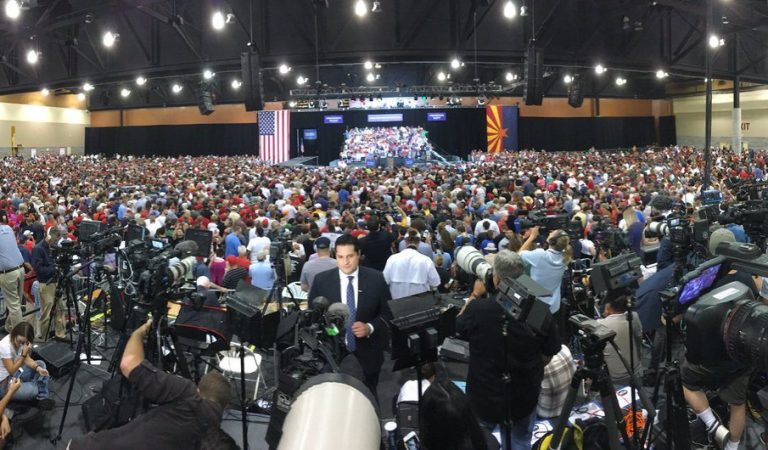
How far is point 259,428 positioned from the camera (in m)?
5.04

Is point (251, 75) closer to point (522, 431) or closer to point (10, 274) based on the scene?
point (10, 274)

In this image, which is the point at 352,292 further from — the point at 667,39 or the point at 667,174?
the point at 667,39

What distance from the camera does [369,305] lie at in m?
4.46

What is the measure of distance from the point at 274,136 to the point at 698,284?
34.1 metres

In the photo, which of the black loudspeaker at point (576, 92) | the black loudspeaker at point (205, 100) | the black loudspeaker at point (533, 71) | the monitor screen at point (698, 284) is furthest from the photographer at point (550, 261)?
the black loudspeaker at point (576, 92)

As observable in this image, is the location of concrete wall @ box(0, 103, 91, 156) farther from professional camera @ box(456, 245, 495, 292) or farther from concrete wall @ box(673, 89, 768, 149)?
concrete wall @ box(673, 89, 768, 149)

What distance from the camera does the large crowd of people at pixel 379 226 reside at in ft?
12.6

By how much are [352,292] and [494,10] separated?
1384 centimetres

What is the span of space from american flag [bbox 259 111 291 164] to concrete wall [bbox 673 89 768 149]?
25.4m

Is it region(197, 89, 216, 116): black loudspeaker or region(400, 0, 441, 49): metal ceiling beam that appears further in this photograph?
region(197, 89, 216, 116): black loudspeaker

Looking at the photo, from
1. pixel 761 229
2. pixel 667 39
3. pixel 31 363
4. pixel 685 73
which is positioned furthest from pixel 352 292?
pixel 685 73

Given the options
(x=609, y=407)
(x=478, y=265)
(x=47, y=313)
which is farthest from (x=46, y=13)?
(x=609, y=407)

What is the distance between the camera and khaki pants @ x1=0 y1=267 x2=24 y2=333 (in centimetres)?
727

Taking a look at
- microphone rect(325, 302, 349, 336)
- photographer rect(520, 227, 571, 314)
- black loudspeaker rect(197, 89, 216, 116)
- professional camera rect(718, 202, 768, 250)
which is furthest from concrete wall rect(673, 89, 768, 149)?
microphone rect(325, 302, 349, 336)
